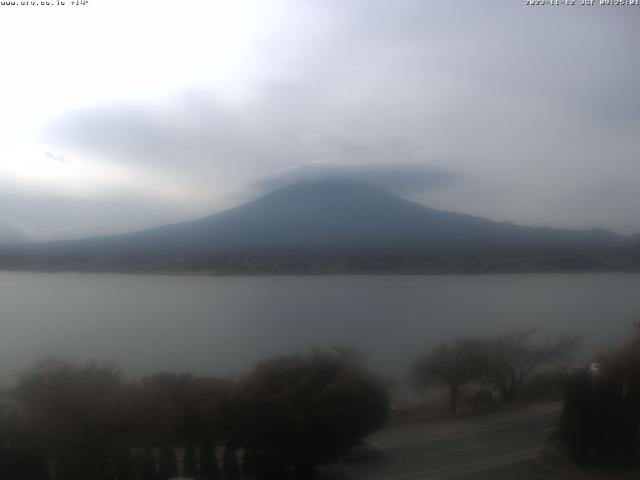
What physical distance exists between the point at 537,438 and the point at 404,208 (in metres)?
0.98

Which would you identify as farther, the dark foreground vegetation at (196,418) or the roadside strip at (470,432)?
the roadside strip at (470,432)

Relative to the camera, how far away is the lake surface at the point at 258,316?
80.4 inches

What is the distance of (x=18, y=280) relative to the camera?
7.12 ft

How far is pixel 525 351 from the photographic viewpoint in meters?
2.12

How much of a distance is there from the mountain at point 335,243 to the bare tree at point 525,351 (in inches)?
9.2

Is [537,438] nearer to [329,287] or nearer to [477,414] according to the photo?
[477,414]

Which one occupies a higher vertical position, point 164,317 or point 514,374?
point 164,317

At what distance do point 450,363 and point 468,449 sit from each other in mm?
369

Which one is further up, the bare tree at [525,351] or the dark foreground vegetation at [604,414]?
the bare tree at [525,351]

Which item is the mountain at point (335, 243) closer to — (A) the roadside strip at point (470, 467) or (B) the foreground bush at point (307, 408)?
(B) the foreground bush at point (307, 408)

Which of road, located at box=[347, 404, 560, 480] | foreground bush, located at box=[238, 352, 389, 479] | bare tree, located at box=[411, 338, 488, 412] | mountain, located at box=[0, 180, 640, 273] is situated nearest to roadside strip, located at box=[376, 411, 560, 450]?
road, located at box=[347, 404, 560, 480]

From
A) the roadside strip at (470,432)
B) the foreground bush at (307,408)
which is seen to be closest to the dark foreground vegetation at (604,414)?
the roadside strip at (470,432)

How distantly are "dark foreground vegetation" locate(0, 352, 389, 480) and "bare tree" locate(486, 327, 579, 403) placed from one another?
15.8 inches

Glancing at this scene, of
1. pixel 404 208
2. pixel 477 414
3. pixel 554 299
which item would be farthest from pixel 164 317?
pixel 554 299
